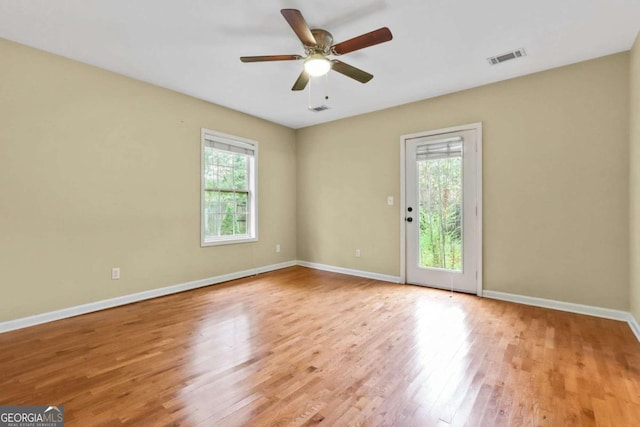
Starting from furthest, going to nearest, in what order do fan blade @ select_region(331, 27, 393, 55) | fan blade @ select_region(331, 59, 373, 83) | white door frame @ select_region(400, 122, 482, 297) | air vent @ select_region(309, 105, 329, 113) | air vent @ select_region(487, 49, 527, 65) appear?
air vent @ select_region(309, 105, 329, 113) < white door frame @ select_region(400, 122, 482, 297) < air vent @ select_region(487, 49, 527, 65) < fan blade @ select_region(331, 59, 373, 83) < fan blade @ select_region(331, 27, 393, 55)

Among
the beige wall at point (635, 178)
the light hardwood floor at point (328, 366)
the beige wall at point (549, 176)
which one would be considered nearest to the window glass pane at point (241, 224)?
the light hardwood floor at point (328, 366)

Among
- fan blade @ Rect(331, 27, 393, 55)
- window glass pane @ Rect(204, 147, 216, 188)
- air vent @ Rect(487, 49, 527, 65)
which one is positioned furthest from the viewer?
window glass pane @ Rect(204, 147, 216, 188)

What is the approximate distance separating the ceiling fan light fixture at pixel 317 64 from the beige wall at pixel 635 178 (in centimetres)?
275

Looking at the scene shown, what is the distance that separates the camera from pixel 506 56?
3035 millimetres

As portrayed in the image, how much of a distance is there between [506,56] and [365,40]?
1.76 m

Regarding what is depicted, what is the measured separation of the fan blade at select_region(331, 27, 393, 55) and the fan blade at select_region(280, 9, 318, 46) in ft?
0.75

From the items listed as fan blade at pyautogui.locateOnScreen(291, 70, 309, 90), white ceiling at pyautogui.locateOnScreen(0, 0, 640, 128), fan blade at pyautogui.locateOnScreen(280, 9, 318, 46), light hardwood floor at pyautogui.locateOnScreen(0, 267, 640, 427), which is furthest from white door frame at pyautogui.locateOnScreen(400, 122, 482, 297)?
fan blade at pyautogui.locateOnScreen(280, 9, 318, 46)

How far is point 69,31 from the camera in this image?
2.63m

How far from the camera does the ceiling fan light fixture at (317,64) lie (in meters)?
2.59

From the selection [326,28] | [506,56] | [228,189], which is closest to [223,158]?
[228,189]

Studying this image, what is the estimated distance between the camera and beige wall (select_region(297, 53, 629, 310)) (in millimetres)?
3012

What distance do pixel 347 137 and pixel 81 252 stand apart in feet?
13.0

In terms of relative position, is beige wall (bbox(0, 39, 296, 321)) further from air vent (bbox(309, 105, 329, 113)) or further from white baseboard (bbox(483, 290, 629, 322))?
white baseboard (bbox(483, 290, 629, 322))

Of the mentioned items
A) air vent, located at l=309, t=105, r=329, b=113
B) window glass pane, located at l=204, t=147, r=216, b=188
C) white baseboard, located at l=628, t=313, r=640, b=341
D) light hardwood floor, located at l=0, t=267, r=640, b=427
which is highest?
air vent, located at l=309, t=105, r=329, b=113
